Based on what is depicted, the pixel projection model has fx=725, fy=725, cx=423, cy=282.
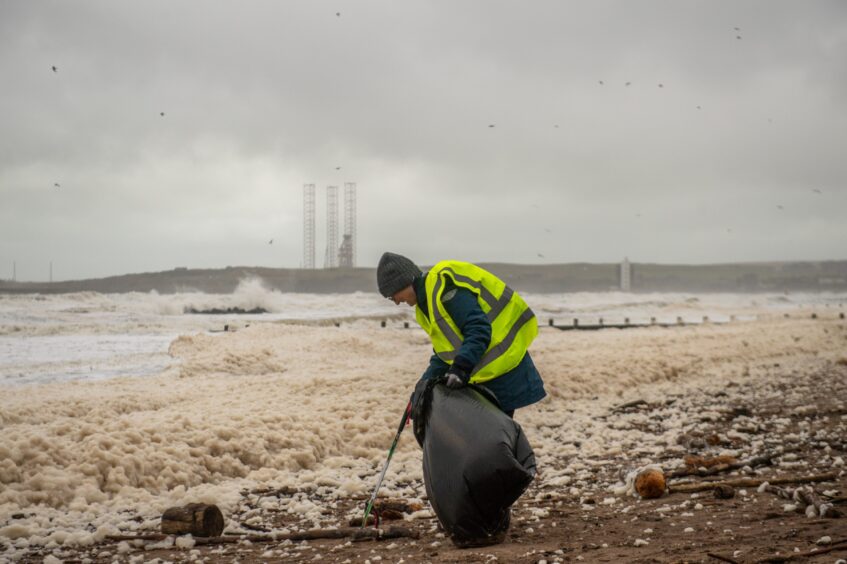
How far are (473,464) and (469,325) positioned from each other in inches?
31.8

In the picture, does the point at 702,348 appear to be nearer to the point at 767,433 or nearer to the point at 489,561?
the point at 767,433

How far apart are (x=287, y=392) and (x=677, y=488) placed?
20.4ft

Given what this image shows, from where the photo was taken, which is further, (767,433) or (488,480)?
(767,433)

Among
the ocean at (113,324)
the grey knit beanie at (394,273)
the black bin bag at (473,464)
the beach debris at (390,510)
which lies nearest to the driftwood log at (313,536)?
the beach debris at (390,510)

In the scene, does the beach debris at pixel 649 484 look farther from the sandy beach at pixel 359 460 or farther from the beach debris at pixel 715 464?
the beach debris at pixel 715 464

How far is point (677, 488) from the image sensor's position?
5.34 metres

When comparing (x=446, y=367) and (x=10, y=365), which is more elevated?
(x=446, y=367)

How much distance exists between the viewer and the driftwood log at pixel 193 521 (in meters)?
4.89

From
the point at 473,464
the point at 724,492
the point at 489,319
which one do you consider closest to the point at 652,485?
the point at 724,492


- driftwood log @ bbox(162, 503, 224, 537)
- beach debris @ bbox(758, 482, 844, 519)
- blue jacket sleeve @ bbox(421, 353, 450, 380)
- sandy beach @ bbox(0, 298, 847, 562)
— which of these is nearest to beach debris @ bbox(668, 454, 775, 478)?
sandy beach @ bbox(0, 298, 847, 562)

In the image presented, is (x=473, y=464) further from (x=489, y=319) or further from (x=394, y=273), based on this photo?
(x=394, y=273)

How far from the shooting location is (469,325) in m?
4.34

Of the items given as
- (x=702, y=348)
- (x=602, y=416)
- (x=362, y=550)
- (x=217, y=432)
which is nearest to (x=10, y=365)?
(x=217, y=432)

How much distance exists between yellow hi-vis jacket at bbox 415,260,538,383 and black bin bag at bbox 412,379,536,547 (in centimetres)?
20
